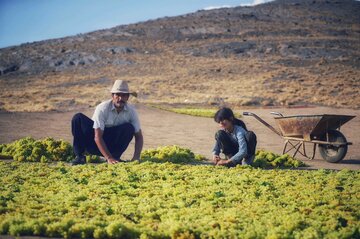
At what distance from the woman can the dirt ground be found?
180 centimetres

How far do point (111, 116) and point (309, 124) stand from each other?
4152 mm

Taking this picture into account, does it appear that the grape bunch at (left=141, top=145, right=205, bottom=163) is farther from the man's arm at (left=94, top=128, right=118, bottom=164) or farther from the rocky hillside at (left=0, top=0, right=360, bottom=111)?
the rocky hillside at (left=0, top=0, right=360, bottom=111)

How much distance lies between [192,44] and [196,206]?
5187cm

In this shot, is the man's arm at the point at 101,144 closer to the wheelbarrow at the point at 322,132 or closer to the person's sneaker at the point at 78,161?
the person's sneaker at the point at 78,161

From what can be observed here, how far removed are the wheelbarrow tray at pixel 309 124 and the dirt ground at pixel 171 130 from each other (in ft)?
2.09

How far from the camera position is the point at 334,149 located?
9.00m

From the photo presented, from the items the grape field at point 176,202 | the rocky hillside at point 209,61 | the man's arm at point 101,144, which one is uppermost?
the rocky hillside at point 209,61

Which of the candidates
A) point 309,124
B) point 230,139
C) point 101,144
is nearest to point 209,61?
point 309,124

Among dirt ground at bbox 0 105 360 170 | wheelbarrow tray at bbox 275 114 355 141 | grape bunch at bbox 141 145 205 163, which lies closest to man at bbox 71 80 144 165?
grape bunch at bbox 141 145 205 163

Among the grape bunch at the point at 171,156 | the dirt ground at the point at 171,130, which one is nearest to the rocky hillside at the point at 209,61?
the dirt ground at the point at 171,130

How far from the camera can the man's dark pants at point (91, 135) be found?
26.2ft

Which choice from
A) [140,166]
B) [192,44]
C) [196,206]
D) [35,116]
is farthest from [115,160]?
[192,44]

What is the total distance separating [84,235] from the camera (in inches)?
162

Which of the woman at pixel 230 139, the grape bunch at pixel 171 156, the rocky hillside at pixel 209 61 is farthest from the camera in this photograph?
the rocky hillside at pixel 209 61
